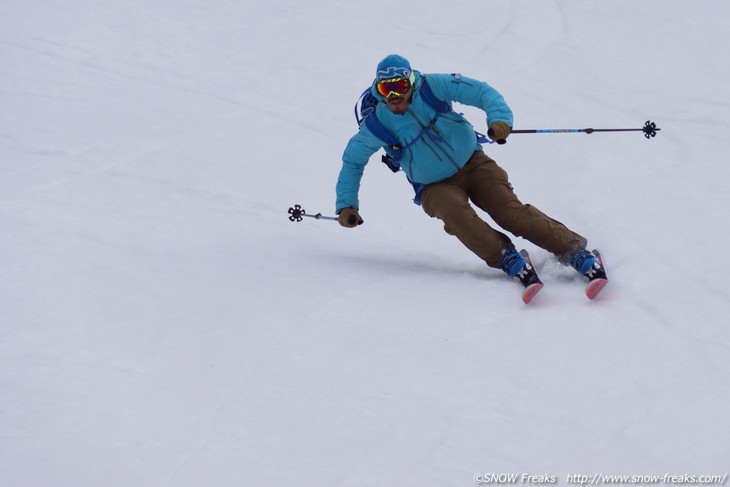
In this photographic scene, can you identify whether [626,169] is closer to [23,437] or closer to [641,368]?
[641,368]

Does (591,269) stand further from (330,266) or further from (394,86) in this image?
(330,266)

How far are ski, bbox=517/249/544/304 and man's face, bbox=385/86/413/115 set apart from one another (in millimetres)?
1198

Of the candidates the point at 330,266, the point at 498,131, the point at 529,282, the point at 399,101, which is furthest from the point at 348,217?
the point at 529,282

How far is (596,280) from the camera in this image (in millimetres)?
5246

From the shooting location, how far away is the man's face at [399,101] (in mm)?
5664

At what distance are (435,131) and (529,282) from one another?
1.13 metres

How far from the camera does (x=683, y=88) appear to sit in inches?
371

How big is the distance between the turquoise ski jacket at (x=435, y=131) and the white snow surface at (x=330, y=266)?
2.31ft

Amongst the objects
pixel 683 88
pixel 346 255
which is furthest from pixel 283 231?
pixel 683 88

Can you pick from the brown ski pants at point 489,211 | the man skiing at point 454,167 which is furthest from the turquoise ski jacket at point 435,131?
the brown ski pants at point 489,211

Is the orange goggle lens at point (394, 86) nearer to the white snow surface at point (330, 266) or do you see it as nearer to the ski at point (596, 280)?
the white snow surface at point (330, 266)

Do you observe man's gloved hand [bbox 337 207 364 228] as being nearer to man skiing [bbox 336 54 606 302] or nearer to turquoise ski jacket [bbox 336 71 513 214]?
man skiing [bbox 336 54 606 302]

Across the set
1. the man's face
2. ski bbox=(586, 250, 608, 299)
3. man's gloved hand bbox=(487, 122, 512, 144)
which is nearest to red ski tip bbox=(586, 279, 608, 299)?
ski bbox=(586, 250, 608, 299)

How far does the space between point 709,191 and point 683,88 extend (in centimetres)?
286
